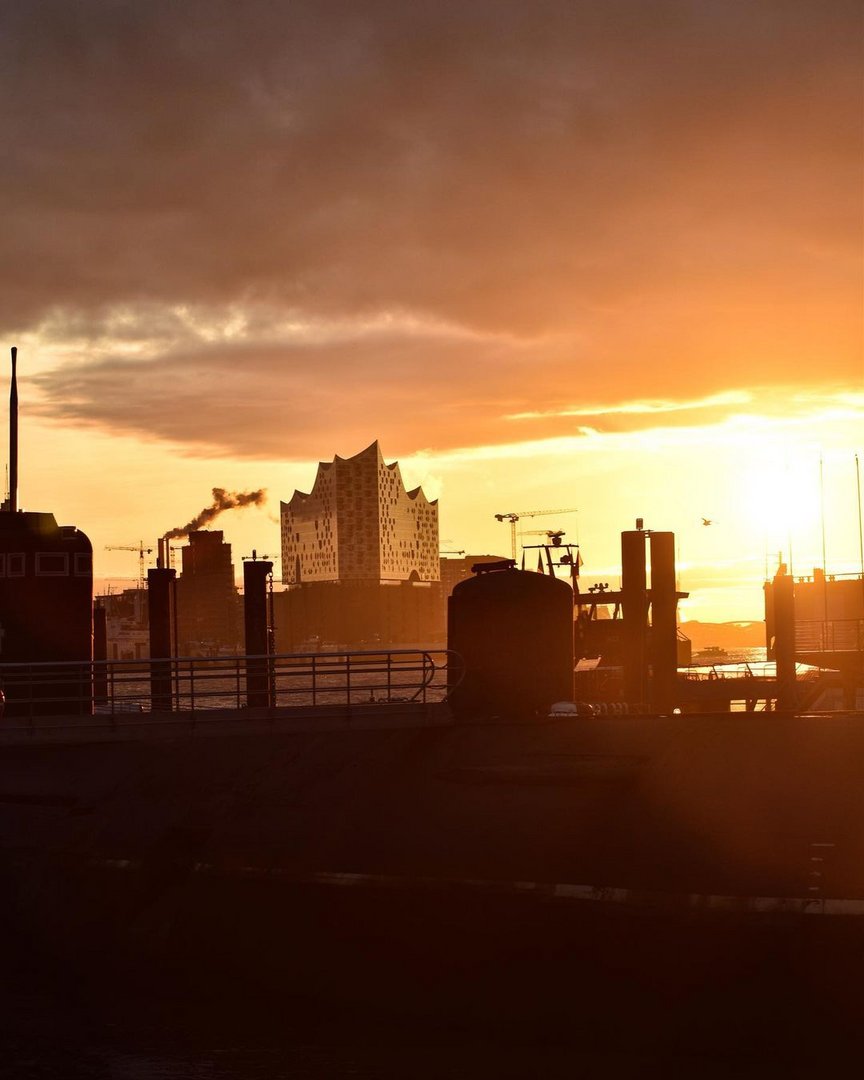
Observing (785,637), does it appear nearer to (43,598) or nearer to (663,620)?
(663,620)

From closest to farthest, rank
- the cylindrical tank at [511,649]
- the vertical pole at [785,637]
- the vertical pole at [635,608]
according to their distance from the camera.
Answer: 1. the cylindrical tank at [511,649]
2. the vertical pole at [635,608]
3. the vertical pole at [785,637]

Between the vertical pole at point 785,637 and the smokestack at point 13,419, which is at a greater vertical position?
the smokestack at point 13,419

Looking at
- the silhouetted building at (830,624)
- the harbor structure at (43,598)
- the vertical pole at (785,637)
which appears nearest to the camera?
the harbor structure at (43,598)

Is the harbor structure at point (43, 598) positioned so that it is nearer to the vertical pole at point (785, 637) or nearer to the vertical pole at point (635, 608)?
the vertical pole at point (635, 608)

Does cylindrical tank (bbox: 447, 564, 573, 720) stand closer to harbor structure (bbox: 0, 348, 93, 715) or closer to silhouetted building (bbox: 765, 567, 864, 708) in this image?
harbor structure (bbox: 0, 348, 93, 715)

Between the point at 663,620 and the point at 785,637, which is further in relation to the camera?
the point at 785,637

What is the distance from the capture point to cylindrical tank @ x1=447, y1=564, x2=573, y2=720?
84.4 feet

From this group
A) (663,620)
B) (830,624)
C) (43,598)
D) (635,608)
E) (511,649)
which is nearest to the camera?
(511,649)

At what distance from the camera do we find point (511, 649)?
25781 mm

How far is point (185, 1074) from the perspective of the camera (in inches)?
715

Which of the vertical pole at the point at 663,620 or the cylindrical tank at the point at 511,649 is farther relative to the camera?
the vertical pole at the point at 663,620

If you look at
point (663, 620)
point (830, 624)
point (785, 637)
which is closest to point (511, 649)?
point (663, 620)

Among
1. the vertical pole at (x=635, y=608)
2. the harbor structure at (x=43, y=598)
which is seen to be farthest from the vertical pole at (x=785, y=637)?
the harbor structure at (x=43, y=598)

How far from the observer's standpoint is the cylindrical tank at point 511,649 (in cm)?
2572
